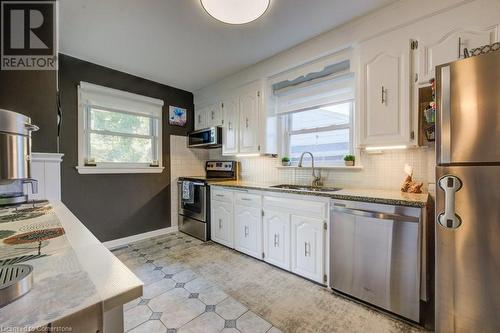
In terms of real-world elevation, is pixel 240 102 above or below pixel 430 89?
above

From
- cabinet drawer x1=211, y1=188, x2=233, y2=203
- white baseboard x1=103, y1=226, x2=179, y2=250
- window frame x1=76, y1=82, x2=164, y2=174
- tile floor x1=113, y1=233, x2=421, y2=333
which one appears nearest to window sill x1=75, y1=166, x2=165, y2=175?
window frame x1=76, y1=82, x2=164, y2=174

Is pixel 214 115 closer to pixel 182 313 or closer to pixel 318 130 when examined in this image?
pixel 318 130

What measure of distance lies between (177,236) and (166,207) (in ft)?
1.70

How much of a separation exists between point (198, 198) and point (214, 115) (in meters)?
1.36

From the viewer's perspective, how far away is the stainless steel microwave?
3.48 metres

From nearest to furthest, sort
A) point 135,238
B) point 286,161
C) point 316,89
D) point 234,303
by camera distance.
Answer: point 234,303 → point 316,89 → point 286,161 → point 135,238

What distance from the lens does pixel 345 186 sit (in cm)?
241

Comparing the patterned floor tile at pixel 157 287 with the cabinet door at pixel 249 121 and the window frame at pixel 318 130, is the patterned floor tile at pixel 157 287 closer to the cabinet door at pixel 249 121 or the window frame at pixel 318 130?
the cabinet door at pixel 249 121

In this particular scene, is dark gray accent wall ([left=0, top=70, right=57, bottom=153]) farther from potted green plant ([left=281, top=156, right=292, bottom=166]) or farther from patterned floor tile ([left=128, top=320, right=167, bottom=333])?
potted green plant ([left=281, top=156, right=292, bottom=166])

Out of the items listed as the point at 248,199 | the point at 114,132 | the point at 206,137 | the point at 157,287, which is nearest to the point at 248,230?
the point at 248,199

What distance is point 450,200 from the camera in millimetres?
1247

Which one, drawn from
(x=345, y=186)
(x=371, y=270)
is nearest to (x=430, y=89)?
(x=345, y=186)

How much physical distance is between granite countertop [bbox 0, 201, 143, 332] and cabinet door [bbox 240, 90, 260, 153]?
2324mm

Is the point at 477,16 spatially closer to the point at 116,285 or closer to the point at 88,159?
the point at 116,285
